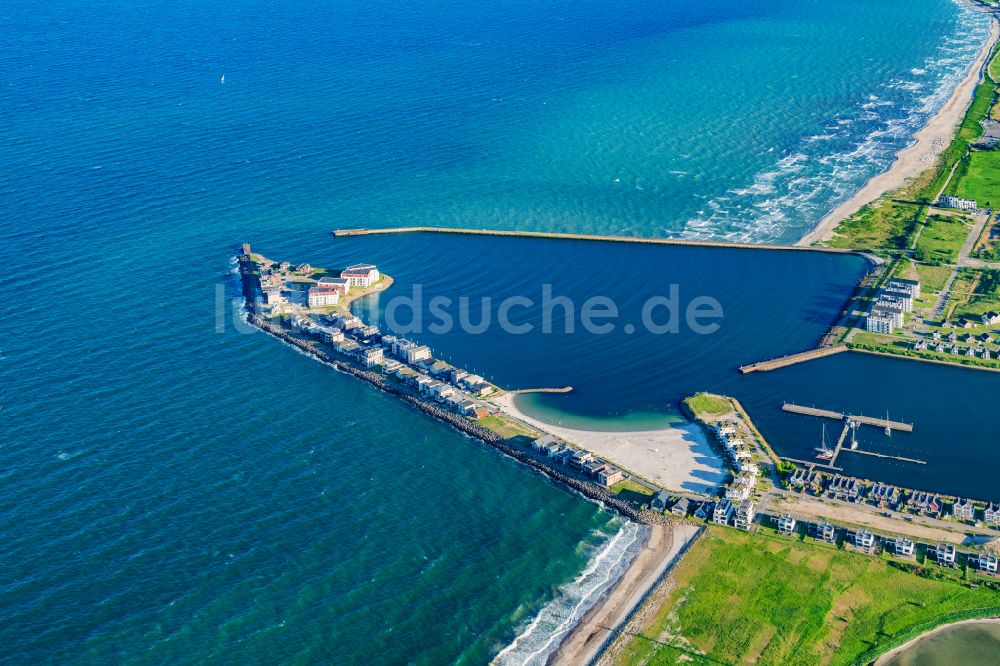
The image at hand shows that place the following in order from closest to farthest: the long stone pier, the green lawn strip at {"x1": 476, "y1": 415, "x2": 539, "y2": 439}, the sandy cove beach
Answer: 1. the green lawn strip at {"x1": 476, "y1": 415, "x2": 539, "y2": 439}
2. the long stone pier
3. the sandy cove beach

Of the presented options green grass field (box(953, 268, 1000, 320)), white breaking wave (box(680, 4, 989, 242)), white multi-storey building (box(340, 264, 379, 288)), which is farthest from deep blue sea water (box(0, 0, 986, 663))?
green grass field (box(953, 268, 1000, 320))

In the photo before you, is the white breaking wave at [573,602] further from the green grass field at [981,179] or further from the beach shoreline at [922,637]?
the green grass field at [981,179]

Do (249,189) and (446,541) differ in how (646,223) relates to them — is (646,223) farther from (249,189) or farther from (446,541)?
(446,541)

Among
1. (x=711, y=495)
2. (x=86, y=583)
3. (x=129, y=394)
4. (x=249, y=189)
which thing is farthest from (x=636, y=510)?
(x=249, y=189)

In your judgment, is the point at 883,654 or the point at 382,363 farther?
the point at 382,363

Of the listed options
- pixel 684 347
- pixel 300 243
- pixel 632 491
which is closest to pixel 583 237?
pixel 684 347

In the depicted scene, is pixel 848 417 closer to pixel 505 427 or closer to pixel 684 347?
pixel 684 347

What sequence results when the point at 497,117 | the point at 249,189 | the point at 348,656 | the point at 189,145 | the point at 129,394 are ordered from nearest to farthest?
the point at 348,656
the point at 129,394
the point at 249,189
the point at 189,145
the point at 497,117

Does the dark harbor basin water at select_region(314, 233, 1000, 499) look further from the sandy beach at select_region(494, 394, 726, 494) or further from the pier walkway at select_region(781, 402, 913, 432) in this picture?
the sandy beach at select_region(494, 394, 726, 494)
